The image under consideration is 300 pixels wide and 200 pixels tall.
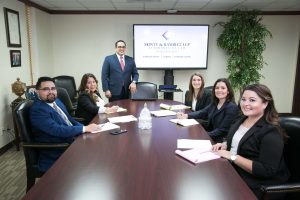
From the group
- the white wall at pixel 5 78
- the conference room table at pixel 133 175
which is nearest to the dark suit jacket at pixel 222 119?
the conference room table at pixel 133 175

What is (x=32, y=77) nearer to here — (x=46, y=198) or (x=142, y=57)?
(x=142, y=57)

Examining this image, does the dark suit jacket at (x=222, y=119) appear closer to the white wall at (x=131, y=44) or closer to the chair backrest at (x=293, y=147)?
the chair backrest at (x=293, y=147)

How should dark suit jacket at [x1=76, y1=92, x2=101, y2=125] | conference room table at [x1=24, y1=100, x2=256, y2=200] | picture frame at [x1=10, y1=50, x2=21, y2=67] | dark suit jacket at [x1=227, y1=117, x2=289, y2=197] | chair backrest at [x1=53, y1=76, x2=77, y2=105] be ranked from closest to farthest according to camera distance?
1. conference room table at [x1=24, y1=100, x2=256, y2=200]
2. dark suit jacket at [x1=227, y1=117, x2=289, y2=197]
3. dark suit jacket at [x1=76, y1=92, x2=101, y2=125]
4. picture frame at [x1=10, y1=50, x2=21, y2=67]
5. chair backrest at [x1=53, y1=76, x2=77, y2=105]

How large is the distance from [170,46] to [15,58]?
9.89ft

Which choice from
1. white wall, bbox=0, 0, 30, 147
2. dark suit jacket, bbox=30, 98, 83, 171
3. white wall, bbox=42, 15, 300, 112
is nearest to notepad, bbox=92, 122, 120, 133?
dark suit jacket, bbox=30, 98, 83, 171

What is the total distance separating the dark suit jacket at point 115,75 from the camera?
13.8ft

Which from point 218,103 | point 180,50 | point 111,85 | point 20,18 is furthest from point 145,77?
point 218,103

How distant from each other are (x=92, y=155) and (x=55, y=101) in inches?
39.9

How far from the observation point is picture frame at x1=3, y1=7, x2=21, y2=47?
3848 millimetres

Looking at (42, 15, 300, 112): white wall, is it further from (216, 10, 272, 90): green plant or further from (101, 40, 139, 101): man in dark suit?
(101, 40, 139, 101): man in dark suit

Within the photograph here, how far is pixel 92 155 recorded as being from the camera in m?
1.60

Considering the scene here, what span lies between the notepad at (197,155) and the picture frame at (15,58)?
347 cm

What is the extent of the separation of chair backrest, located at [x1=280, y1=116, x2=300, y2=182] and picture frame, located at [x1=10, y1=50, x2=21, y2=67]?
392 centimetres

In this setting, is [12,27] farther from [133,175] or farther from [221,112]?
[133,175]
